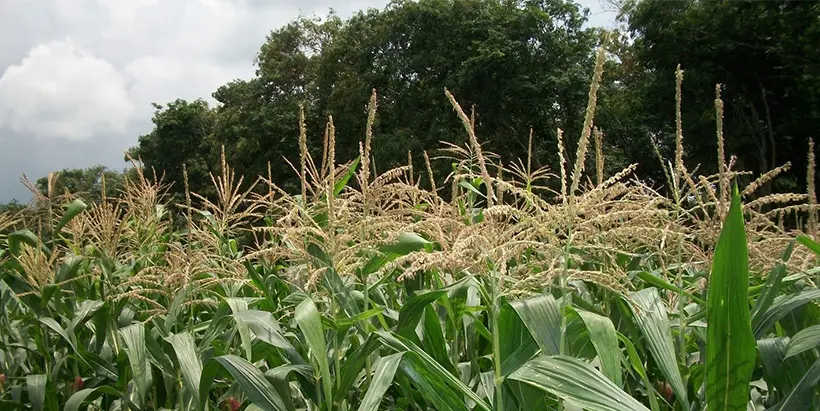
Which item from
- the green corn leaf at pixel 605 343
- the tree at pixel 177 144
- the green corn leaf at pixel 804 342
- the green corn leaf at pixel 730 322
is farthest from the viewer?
the tree at pixel 177 144

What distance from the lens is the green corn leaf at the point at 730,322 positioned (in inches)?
45.9

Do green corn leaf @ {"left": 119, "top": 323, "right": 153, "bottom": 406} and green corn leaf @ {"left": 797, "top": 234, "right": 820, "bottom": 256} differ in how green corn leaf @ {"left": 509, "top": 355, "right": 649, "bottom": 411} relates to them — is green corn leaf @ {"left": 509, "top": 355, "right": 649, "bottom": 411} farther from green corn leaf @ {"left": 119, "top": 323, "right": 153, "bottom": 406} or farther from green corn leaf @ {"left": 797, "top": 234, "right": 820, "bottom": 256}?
green corn leaf @ {"left": 119, "top": 323, "right": 153, "bottom": 406}

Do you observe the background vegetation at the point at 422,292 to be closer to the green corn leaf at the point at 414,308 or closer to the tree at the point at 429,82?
the green corn leaf at the point at 414,308

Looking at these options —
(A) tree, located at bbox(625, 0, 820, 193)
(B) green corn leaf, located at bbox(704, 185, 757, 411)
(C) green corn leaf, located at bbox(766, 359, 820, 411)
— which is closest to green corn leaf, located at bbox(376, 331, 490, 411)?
(B) green corn leaf, located at bbox(704, 185, 757, 411)

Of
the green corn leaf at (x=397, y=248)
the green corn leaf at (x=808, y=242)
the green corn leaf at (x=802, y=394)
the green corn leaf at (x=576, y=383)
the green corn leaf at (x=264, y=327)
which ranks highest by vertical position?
the green corn leaf at (x=397, y=248)

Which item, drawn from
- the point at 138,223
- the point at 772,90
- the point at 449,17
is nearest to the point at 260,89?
the point at 449,17

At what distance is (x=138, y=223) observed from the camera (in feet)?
10.9

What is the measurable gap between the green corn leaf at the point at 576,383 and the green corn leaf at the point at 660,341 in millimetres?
292

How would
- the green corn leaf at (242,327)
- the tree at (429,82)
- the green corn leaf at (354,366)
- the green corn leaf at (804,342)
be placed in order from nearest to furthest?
1. the green corn leaf at (804,342)
2. the green corn leaf at (354,366)
3. the green corn leaf at (242,327)
4. the tree at (429,82)

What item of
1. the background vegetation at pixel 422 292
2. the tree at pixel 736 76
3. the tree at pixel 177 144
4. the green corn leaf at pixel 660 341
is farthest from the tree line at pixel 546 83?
the green corn leaf at pixel 660 341

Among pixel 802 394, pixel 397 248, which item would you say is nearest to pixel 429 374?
pixel 397 248

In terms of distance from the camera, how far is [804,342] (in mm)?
1606

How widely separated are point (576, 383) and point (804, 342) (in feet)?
2.42

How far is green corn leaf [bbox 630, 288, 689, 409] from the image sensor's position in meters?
1.51
